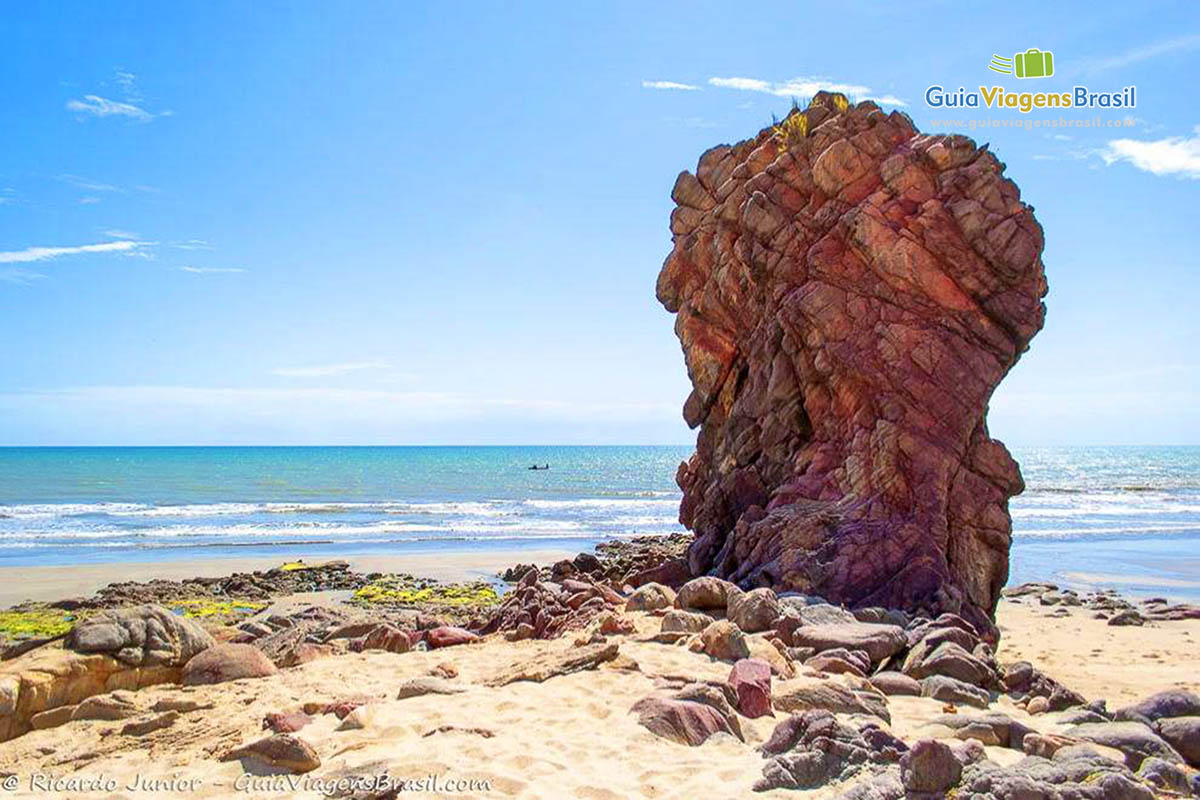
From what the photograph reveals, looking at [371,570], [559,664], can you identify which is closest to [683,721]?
[559,664]

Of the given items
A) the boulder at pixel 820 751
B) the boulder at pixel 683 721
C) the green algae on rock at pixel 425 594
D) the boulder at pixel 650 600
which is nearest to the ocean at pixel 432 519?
the green algae on rock at pixel 425 594

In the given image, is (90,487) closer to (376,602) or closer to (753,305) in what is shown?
(376,602)

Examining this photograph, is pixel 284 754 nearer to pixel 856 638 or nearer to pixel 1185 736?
pixel 856 638

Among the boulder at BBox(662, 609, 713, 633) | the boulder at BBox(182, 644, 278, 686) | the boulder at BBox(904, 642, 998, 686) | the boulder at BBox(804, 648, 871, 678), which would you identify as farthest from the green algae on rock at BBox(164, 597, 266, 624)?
the boulder at BBox(904, 642, 998, 686)

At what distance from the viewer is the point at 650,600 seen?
42.9ft

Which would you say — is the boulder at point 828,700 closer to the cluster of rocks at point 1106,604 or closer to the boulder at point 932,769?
the boulder at point 932,769

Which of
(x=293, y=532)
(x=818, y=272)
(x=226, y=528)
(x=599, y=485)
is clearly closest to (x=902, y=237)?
(x=818, y=272)

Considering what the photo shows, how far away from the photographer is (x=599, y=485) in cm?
7262

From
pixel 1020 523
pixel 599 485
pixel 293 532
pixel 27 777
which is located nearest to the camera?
pixel 27 777

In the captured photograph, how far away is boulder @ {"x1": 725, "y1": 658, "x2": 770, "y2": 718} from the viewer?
7801mm

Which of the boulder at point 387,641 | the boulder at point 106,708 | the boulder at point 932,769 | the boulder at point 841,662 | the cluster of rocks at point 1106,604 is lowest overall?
the cluster of rocks at point 1106,604

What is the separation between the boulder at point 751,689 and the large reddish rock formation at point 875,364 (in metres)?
5.64

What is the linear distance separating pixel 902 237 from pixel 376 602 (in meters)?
14.1

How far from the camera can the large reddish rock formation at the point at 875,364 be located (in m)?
14.4
